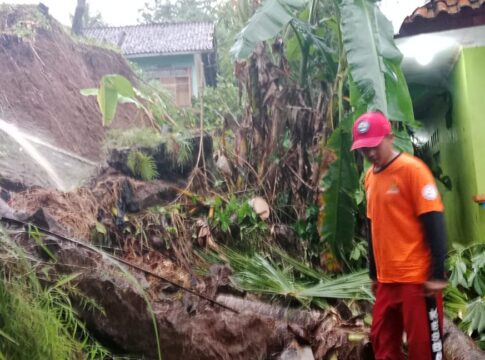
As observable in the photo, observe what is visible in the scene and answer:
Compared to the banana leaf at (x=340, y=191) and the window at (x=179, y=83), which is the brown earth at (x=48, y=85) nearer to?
the banana leaf at (x=340, y=191)

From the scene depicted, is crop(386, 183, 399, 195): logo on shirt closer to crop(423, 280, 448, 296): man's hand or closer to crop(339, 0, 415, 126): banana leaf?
crop(423, 280, 448, 296): man's hand

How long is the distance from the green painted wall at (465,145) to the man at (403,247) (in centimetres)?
247

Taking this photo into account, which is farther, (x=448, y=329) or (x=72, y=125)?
(x=72, y=125)

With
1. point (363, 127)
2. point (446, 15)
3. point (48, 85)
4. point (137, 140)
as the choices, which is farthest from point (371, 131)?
point (48, 85)

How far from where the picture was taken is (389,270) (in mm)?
2828

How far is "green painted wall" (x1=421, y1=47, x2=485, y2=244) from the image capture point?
5.00 metres

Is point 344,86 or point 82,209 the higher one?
point 344,86

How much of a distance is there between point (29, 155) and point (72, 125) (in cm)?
203

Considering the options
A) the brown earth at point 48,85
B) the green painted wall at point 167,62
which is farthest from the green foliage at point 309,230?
the green painted wall at point 167,62

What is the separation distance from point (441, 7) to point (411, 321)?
3.15 metres

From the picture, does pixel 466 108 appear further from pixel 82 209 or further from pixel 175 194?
pixel 82 209

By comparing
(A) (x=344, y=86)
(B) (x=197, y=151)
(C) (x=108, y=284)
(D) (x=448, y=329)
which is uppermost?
(A) (x=344, y=86)

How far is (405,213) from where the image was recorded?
2.76 metres

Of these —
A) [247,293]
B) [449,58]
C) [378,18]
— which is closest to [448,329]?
[247,293]
